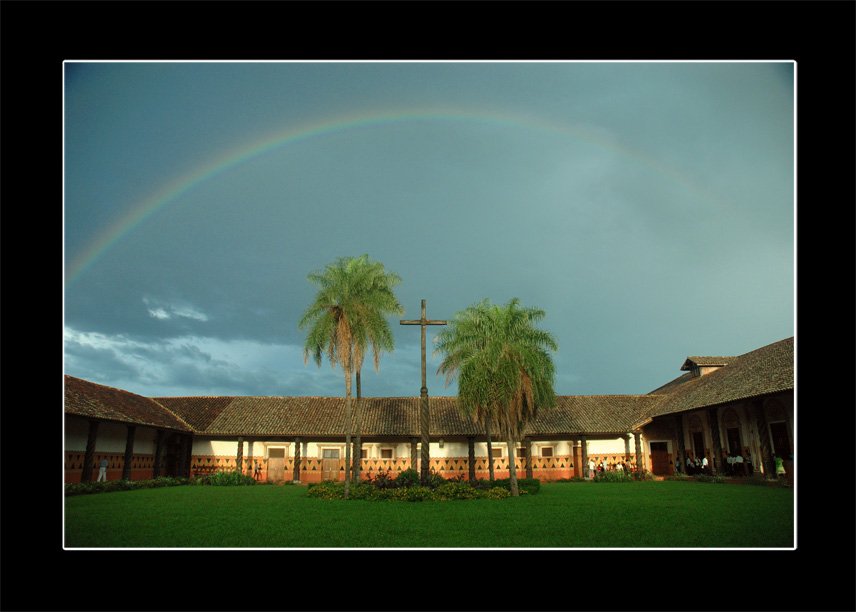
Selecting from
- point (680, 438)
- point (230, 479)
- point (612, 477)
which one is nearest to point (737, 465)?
point (680, 438)

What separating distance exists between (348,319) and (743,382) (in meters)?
17.3

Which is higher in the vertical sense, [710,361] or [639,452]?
[710,361]

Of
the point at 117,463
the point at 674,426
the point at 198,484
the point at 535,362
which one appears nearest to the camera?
the point at 535,362

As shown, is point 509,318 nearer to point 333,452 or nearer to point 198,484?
point 333,452

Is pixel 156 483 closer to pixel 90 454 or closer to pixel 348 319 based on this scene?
pixel 90 454

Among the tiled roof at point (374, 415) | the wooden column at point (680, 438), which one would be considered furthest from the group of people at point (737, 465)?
the tiled roof at point (374, 415)

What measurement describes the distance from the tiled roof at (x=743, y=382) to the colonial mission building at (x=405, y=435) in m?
0.17

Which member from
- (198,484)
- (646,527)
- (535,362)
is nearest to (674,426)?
(535,362)

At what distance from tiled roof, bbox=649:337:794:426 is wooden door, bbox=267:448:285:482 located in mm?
20989

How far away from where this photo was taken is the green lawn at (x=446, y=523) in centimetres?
889

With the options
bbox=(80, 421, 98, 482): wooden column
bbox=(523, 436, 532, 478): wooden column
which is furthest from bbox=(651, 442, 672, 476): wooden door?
bbox=(80, 421, 98, 482): wooden column

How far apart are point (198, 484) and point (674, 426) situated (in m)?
26.2

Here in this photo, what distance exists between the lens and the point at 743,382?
22578 mm

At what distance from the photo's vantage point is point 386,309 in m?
20.2
